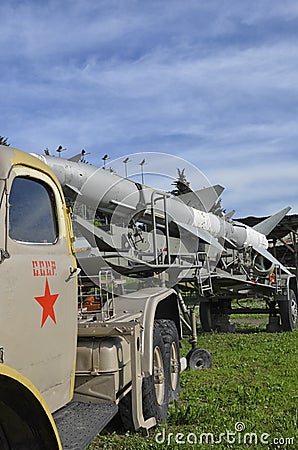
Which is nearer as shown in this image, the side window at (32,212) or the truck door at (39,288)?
the truck door at (39,288)

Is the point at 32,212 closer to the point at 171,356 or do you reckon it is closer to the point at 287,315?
the point at 171,356

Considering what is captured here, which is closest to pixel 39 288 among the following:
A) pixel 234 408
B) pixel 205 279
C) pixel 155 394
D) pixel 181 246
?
pixel 155 394

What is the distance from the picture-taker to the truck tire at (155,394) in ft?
16.4

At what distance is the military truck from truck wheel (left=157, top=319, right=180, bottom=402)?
0.35 metres

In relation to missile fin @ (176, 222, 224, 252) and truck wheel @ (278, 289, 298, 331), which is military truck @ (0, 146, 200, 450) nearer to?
missile fin @ (176, 222, 224, 252)

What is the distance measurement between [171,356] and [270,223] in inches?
445

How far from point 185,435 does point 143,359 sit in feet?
2.75

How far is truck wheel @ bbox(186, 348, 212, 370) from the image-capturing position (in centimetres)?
823

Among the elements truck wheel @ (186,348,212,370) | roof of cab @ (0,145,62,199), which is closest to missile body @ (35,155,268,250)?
truck wheel @ (186,348,212,370)

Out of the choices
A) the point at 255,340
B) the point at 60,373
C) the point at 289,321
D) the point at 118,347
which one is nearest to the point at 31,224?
the point at 60,373

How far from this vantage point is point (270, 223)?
55.7ft

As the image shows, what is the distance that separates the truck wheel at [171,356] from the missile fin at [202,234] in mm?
4032

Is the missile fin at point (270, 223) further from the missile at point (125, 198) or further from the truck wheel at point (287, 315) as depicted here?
the missile at point (125, 198)

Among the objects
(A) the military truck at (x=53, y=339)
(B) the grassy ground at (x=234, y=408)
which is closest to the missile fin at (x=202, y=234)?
(B) the grassy ground at (x=234, y=408)
